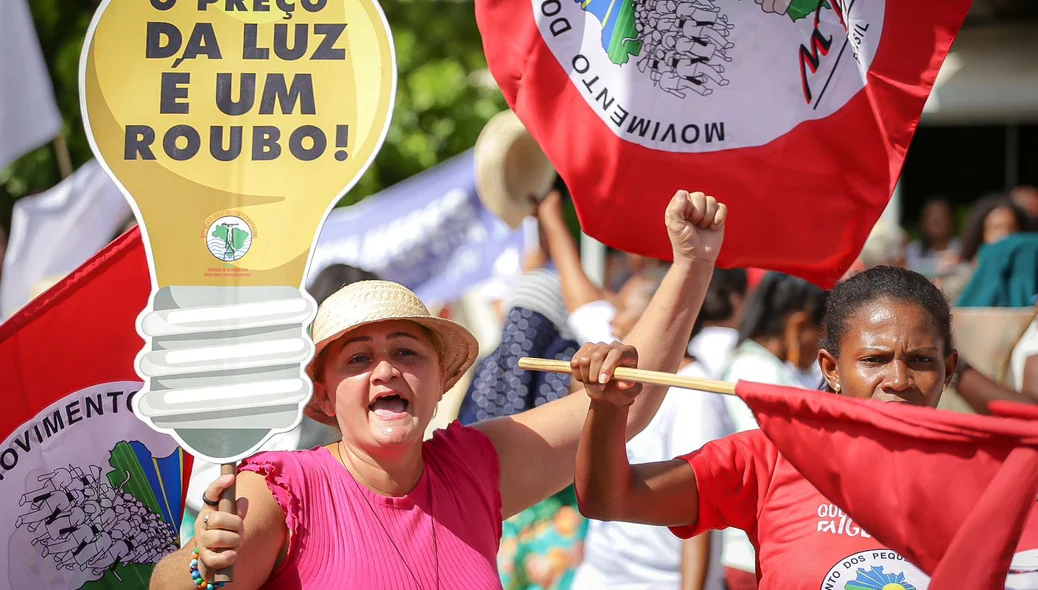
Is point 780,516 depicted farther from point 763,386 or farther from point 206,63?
point 206,63

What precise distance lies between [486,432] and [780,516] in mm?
825

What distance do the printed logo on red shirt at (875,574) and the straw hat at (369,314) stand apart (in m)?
1.05

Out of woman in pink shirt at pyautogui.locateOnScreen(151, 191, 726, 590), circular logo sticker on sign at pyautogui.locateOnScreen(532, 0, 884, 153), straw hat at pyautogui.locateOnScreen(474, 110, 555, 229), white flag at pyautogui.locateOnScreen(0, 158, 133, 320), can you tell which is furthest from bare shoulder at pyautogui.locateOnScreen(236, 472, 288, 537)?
white flag at pyautogui.locateOnScreen(0, 158, 133, 320)

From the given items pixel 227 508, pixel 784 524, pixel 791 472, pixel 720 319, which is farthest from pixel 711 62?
pixel 720 319

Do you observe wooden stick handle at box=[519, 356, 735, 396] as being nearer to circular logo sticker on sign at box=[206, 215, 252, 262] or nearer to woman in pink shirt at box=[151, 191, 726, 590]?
woman in pink shirt at box=[151, 191, 726, 590]

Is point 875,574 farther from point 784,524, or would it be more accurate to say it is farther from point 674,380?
point 674,380

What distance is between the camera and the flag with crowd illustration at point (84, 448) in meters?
3.18

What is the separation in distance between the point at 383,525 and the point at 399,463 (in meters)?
0.15

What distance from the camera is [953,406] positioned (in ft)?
18.9

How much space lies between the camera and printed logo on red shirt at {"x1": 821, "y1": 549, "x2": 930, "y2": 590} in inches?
103

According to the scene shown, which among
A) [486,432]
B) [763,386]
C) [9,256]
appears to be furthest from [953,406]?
[9,256]

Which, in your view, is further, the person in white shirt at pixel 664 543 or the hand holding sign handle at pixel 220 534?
the person in white shirt at pixel 664 543

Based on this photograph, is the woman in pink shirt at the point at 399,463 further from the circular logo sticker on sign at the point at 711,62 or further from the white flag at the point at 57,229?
Answer: the white flag at the point at 57,229

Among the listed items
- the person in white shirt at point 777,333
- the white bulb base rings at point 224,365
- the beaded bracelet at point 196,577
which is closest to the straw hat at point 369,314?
the white bulb base rings at point 224,365
